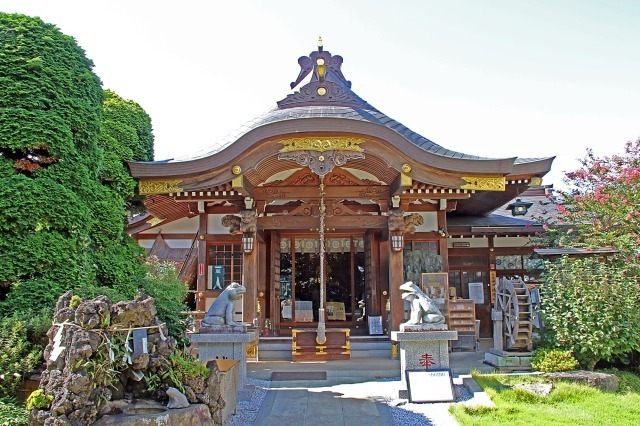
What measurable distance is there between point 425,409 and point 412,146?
200 inches

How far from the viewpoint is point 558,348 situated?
8.32 meters

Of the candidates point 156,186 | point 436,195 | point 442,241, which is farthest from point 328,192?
point 156,186

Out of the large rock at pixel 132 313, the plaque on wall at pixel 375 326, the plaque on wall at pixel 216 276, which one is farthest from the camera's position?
the plaque on wall at pixel 216 276

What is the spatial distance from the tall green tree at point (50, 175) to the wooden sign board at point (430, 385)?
168 inches

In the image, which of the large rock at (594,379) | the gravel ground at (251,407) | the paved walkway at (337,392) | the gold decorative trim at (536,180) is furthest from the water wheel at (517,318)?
the gravel ground at (251,407)

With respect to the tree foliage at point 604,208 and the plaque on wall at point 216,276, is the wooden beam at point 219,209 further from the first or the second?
the tree foliage at point 604,208

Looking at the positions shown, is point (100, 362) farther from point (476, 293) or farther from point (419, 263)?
point (476, 293)

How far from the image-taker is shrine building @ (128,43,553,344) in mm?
9977

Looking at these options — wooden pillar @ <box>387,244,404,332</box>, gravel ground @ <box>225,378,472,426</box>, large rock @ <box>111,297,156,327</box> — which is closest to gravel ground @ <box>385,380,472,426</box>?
gravel ground @ <box>225,378,472,426</box>

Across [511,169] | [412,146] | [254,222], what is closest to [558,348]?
[511,169]

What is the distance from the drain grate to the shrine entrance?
388 centimetres

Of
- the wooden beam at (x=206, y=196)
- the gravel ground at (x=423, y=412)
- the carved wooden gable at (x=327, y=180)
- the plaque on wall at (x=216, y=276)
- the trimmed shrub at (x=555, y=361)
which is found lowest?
the gravel ground at (x=423, y=412)

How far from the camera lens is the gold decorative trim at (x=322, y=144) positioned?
9.82 m

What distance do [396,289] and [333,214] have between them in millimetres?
2175
